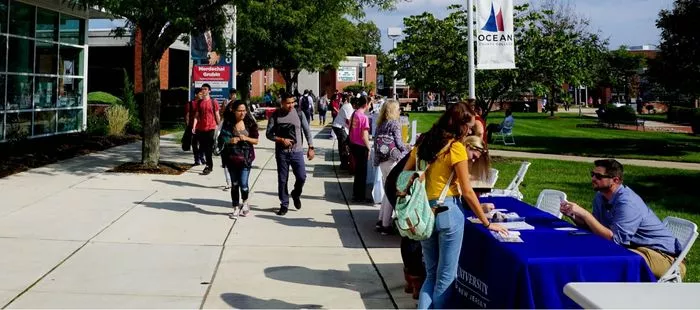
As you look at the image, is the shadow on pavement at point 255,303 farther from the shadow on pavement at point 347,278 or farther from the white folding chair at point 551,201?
the white folding chair at point 551,201

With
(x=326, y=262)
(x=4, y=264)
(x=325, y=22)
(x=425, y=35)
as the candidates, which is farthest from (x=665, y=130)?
(x=4, y=264)

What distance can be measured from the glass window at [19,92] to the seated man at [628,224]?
15.0 meters

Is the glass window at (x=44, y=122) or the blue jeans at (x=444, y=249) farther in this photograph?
the glass window at (x=44, y=122)

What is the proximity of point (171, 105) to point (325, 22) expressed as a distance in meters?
7.61

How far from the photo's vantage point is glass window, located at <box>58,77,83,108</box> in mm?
19708

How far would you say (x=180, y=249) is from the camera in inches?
303

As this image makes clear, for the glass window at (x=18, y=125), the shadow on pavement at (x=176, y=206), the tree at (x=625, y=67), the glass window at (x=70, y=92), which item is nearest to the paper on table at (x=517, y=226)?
the shadow on pavement at (x=176, y=206)

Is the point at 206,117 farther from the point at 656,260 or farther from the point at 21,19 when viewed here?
the point at 656,260

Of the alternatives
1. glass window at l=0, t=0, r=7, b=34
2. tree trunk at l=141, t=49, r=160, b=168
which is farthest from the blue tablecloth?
glass window at l=0, t=0, r=7, b=34

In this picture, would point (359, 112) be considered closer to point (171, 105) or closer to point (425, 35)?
point (425, 35)

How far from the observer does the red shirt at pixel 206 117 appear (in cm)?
1353

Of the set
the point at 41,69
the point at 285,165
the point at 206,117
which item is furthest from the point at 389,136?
the point at 41,69

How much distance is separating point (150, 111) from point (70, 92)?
25.5 feet

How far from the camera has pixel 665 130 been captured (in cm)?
3528
